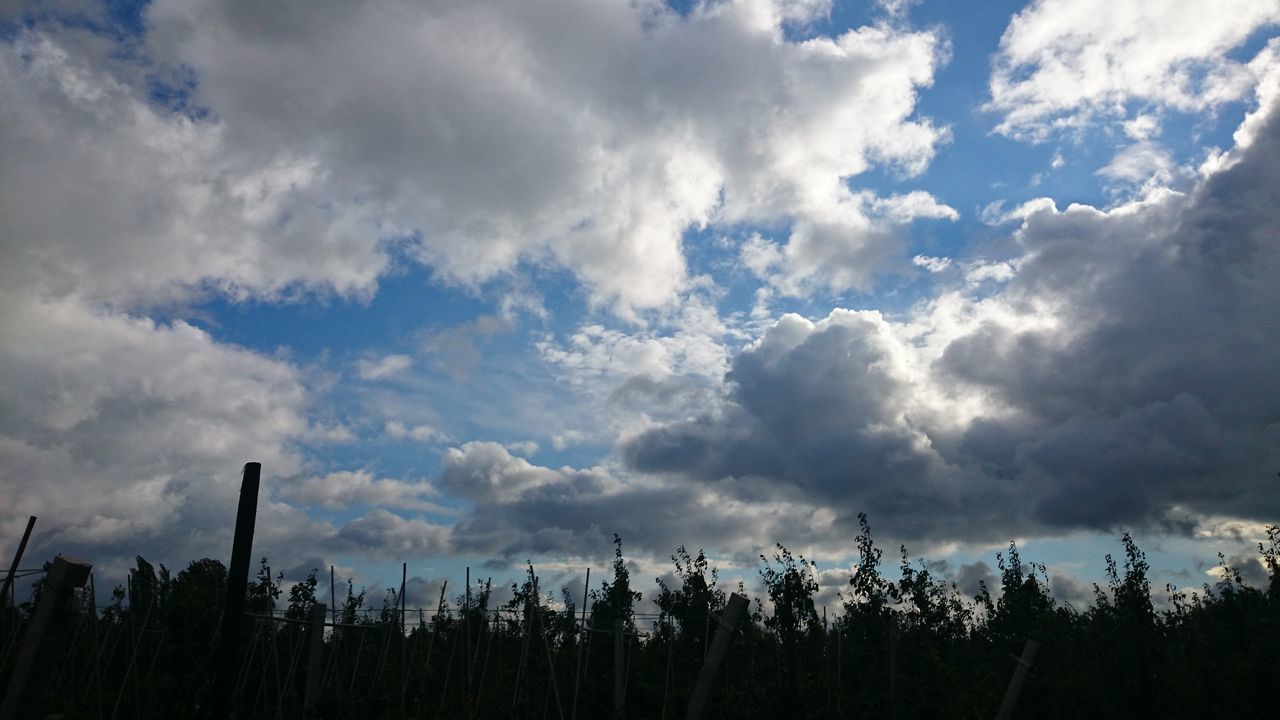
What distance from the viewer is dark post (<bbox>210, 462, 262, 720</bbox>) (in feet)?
23.0

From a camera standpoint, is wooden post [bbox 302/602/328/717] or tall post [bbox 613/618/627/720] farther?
tall post [bbox 613/618/627/720]

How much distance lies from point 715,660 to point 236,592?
14.0 feet

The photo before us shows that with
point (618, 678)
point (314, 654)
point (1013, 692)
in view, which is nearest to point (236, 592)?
point (314, 654)

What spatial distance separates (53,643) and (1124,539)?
81.7 ft

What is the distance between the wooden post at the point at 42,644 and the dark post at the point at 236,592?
125 inches

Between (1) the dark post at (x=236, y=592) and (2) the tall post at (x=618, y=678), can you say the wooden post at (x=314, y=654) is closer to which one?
(1) the dark post at (x=236, y=592)

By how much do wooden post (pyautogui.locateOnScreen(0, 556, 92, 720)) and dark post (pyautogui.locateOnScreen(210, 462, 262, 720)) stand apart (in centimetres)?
317

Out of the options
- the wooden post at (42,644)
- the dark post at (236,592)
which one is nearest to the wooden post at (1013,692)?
the dark post at (236,592)

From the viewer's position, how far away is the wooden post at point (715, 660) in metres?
5.48

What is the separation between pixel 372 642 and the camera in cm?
2017

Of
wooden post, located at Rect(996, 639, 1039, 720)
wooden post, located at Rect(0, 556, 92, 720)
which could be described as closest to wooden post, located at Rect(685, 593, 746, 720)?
wooden post, located at Rect(0, 556, 92, 720)

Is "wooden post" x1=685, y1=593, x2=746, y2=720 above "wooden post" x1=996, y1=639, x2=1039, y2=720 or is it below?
above

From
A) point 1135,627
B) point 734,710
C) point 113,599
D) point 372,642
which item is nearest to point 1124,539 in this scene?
point 1135,627

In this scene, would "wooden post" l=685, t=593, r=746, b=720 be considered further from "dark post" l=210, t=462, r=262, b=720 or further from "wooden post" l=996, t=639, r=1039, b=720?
"wooden post" l=996, t=639, r=1039, b=720
